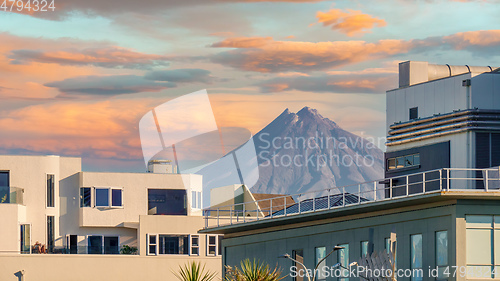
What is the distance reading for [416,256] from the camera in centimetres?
4903

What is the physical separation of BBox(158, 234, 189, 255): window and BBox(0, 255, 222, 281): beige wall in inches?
26.3

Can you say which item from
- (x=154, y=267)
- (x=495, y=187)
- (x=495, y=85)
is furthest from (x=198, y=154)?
(x=495, y=187)

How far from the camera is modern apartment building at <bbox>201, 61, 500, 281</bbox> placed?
151 feet

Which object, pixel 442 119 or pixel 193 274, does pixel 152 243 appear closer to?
pixel 193 274

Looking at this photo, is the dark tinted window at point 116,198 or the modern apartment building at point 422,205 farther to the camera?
the dark tinted window at point 116,198

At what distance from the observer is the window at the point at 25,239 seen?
241ft

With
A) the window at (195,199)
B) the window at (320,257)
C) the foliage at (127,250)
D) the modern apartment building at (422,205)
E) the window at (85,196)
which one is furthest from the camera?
the window at (195,199)

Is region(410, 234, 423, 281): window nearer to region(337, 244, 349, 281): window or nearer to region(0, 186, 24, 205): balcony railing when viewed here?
region(337, 244, 349, 281): window

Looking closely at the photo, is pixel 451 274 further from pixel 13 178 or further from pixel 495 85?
pixel 13 178

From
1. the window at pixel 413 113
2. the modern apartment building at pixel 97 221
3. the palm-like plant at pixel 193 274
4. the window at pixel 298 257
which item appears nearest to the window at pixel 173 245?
the modern apartment building at pixel 97 221

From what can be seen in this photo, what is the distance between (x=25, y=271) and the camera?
2778 inches

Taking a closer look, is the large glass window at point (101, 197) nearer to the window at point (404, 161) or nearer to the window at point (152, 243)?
the window at point (152, 243)

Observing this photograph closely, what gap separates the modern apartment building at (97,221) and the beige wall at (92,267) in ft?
0.22

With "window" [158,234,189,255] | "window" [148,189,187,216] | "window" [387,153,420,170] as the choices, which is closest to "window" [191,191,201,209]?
"window" [148,189,187,216]
